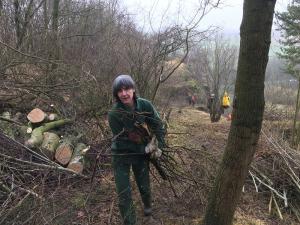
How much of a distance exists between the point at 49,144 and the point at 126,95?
2690mm

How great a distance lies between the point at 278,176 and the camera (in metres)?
5.98

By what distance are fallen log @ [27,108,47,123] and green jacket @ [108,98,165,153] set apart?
3011 mm

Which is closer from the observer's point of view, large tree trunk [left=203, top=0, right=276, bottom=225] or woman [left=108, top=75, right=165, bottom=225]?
large tree trunk [left=203, top=0, right=276, bottom=225]

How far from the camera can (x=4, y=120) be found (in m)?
6.57

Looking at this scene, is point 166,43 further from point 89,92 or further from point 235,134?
point 235,134

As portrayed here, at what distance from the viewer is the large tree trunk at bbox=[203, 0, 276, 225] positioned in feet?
10.4

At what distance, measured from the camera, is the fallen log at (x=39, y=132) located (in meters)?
6.15

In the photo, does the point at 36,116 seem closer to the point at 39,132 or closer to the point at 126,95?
the point at 39,132

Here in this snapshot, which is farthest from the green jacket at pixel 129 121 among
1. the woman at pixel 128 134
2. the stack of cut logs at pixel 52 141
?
the stack of cut logs at pixel 52 141

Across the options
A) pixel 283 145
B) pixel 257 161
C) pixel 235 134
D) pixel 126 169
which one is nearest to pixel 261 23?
pixel 235 134

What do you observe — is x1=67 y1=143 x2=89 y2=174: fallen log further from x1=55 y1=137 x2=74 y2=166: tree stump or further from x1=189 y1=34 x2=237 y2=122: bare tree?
x1=189 y1=34 x2=237 y2=122: bare tree

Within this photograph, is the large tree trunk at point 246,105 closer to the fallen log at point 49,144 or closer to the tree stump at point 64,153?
the tree stump at point 64,153

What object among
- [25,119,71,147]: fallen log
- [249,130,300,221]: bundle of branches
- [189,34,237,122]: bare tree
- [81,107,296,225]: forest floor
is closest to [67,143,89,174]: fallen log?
[81,107,296,225]: forest floor

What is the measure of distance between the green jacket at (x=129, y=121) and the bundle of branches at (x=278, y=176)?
7.52 feet
